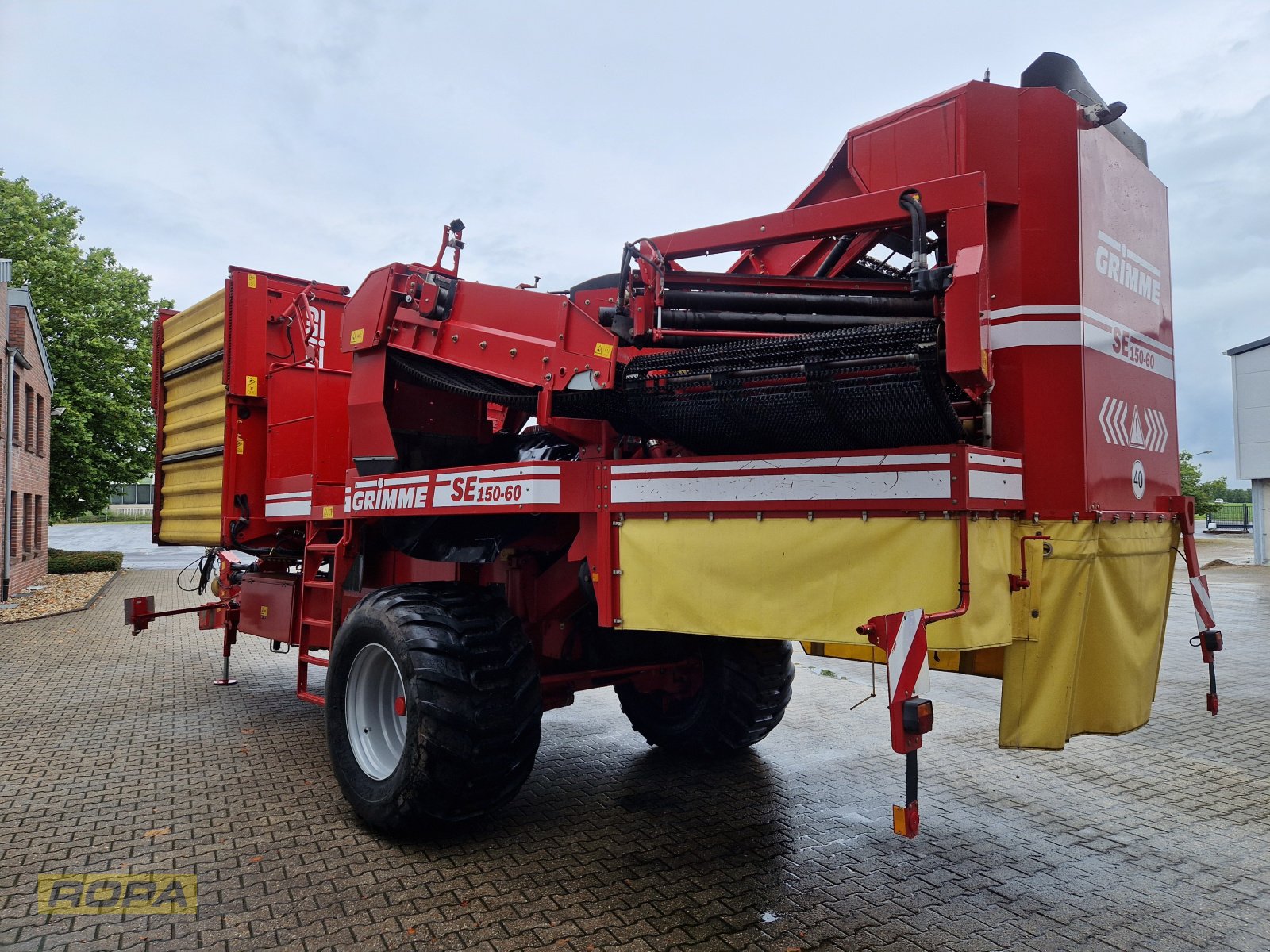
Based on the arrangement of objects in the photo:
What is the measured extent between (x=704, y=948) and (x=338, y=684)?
236 cm

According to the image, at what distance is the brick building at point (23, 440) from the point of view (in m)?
15.3

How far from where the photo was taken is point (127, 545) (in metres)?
32.9

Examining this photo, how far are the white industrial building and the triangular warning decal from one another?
74.8 ft

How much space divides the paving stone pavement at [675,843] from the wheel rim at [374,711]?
0.35 metres

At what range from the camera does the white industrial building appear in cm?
2250

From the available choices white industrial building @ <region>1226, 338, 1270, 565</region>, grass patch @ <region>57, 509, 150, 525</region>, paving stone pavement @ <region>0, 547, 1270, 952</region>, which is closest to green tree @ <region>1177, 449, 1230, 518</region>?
white industrial building @ <region>1226, 338, 1270, 565</region>

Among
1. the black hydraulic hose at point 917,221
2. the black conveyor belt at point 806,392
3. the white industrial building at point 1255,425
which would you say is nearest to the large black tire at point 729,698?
the black conveyor belt at point 806,392

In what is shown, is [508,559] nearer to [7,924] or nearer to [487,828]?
[487,828]

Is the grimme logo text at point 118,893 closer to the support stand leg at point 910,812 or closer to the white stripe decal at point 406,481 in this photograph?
the white stripe decal at point 406,481

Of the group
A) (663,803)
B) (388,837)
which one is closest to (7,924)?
(388,837)

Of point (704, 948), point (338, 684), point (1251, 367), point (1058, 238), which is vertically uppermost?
point (1251, 367)

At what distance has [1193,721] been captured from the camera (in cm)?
670

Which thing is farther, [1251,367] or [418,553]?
[1251,367]

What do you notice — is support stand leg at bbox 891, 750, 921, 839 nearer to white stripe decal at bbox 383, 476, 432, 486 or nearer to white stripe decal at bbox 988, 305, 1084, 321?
white stripe decal at bbox 988, 305, 1084, 321
